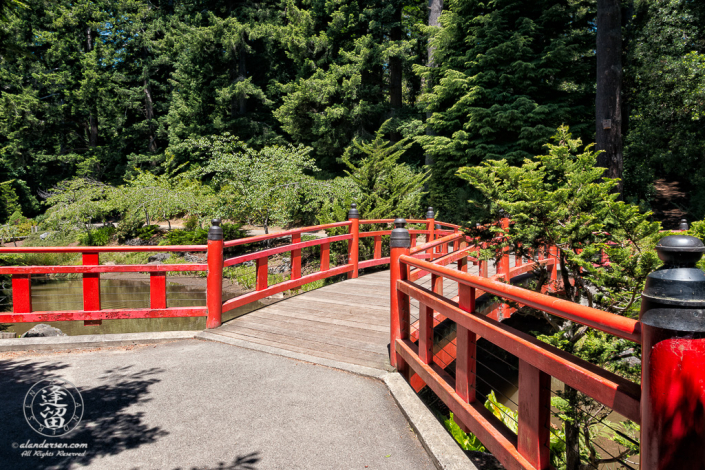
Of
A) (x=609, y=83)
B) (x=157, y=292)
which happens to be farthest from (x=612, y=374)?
(x=609, y=83)

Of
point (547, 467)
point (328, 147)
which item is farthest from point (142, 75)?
point (547, 467)

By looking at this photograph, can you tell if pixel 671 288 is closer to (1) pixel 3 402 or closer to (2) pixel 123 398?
(2) pixel 123 398

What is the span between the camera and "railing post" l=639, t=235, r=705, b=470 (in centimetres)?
119

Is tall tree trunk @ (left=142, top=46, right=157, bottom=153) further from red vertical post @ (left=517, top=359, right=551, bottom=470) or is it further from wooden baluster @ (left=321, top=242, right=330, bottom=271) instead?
red vertical post @ (left=517, top=359, right=551, bottom=470)

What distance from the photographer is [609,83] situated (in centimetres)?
1156

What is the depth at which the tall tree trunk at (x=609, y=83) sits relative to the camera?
449 inches

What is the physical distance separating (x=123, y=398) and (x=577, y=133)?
1537 cm

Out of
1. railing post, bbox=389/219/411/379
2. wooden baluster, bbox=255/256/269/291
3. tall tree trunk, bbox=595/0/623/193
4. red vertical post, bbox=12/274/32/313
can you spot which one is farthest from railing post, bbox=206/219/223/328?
tall tree trunk, bbox=595/0/623/193

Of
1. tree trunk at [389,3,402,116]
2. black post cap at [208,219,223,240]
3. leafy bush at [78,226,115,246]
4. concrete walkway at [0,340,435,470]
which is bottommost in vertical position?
concrete walkway at [0,340,435,470]

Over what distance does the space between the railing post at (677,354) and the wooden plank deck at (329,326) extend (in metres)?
3.23

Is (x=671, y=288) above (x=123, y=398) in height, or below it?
above

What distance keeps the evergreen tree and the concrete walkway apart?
38.6 feet

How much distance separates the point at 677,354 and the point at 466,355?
5.05 ft

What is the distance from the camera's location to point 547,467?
6.52 feet
